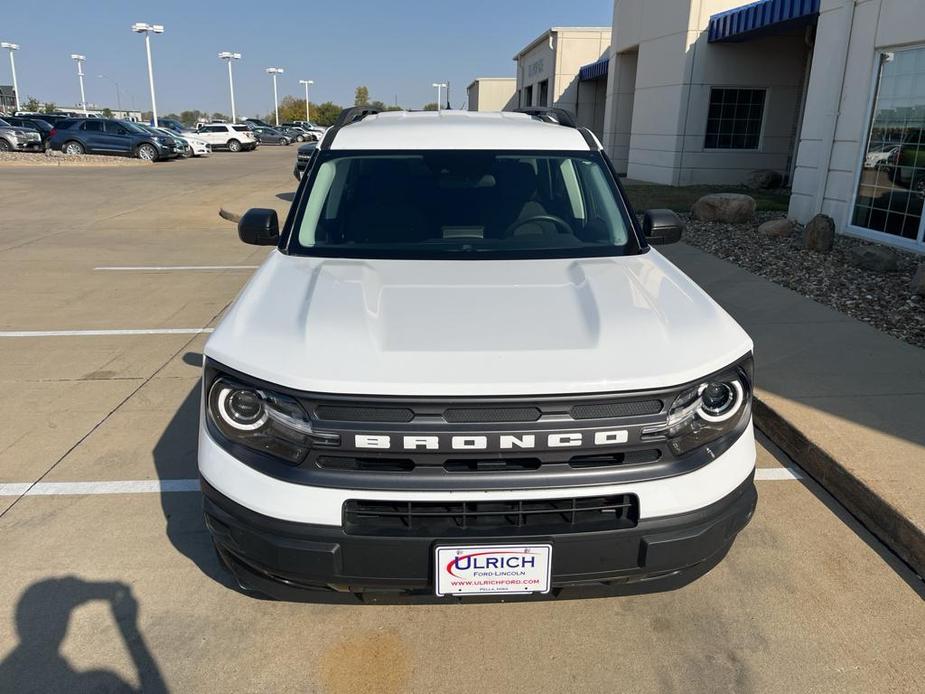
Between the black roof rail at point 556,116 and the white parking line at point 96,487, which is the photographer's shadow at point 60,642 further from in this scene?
the black roof rail at point 556,116

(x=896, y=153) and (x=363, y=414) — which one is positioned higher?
(x=896, y=153)

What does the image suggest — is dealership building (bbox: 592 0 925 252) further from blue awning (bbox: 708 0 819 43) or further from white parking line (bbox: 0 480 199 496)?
white parking line (bbox: 0 480 199 496)

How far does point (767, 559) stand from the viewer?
319 cm

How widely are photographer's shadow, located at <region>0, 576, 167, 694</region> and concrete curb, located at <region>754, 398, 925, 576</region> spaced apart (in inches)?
122

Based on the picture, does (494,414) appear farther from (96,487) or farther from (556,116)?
(556,116)

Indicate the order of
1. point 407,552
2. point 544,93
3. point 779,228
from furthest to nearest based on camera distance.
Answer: point 544,93, point 779,228, point 407,552

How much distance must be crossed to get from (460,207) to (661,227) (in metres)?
1.06

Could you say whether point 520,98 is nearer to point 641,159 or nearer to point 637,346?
point 641,159

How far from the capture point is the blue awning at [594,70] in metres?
27.4

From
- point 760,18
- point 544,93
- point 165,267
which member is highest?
point 760,18

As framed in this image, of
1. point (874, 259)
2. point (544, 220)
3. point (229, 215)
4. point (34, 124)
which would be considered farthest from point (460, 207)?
point (34, 124)

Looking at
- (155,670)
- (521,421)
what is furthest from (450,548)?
(155,670)

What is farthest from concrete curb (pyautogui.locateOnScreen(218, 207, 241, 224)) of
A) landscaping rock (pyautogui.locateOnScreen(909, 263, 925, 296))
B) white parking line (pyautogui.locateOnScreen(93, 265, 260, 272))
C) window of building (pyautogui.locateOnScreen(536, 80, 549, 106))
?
window of building (pyautogui.locateOnScreen(536, 80, 549, 106))

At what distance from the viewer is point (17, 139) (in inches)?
1288
